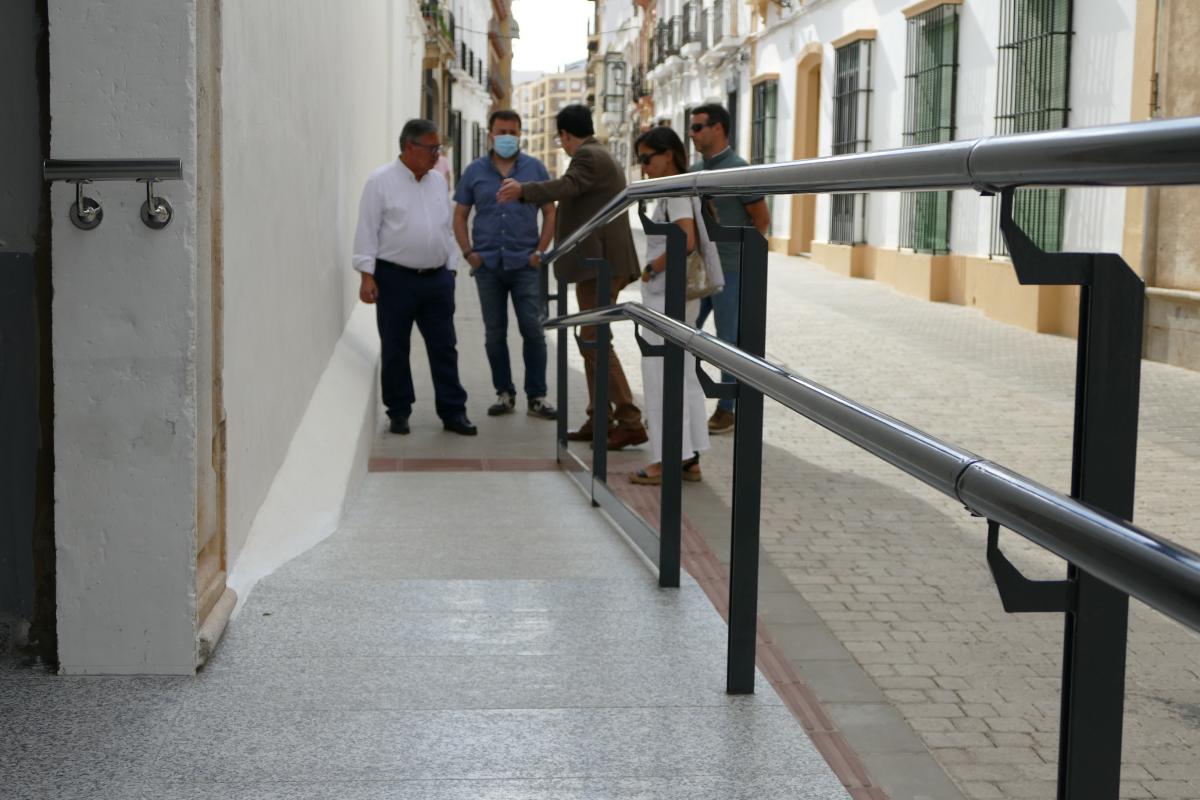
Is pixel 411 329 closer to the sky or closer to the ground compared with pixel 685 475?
closer to the sky

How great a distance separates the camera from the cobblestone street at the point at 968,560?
3293mm

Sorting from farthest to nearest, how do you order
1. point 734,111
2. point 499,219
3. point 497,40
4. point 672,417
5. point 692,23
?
point 497,40 < point 692,23 < point 734,111 < point 499,219 < point 672,417

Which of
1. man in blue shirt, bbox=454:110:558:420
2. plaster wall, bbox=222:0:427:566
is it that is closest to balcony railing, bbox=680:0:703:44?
plaster wall, bbox=222:0:427:566

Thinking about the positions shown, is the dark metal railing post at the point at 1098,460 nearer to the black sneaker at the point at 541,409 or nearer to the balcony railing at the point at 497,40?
the black sneaker at the point at 541,409

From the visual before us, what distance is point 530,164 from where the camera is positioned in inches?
320

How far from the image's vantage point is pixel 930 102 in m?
15.5

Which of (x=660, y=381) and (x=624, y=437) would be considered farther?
(x=624, y=437)

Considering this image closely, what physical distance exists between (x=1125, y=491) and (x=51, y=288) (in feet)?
7.73

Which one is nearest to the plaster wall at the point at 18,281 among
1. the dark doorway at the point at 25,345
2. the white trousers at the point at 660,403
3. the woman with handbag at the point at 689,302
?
the dark doorway at the point at 25,345

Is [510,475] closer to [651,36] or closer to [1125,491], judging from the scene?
[1125,491]

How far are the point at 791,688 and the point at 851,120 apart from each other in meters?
16.2

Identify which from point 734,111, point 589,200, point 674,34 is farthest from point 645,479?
point 674,34

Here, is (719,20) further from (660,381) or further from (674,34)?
(660,381)

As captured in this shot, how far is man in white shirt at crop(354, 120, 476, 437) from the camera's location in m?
7.39
